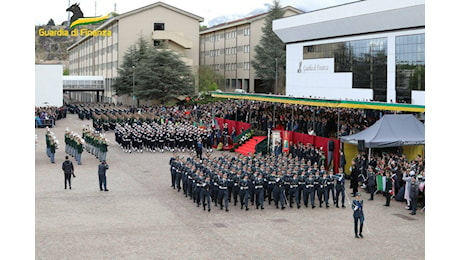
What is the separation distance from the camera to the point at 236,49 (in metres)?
77.8

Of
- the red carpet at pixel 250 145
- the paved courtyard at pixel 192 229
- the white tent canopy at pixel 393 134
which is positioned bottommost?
the paved courtyard at pixel 192 229

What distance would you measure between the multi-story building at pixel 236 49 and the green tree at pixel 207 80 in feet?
9.51

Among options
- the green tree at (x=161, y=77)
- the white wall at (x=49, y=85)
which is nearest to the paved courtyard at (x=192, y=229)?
the white wall at (x=49, y=85)

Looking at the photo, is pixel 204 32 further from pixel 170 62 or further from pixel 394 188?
pixel 394 188

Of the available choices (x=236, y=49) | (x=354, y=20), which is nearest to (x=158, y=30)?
Answer: (x=236, y=49)

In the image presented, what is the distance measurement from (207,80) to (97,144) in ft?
150

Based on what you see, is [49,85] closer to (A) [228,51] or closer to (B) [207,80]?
(B) [207,80]

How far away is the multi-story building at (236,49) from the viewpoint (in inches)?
2911

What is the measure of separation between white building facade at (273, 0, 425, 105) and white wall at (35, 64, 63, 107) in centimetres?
2438

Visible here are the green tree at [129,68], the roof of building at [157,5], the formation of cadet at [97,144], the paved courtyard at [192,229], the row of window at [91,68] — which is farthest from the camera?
the row of window at [91,68]

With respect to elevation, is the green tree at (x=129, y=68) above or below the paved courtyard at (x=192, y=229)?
above

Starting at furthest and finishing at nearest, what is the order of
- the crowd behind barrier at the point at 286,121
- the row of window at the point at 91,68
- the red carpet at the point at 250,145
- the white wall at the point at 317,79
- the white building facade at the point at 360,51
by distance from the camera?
the row of window at the point at 91,68, the white wall at the point at 317,79, the white building facade at the point at 360,51, the red carpet at the point at 250,145, the crowd behind barrier at the point at 286,121

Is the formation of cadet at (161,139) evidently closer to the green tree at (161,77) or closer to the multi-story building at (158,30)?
the green tree at (161,77)

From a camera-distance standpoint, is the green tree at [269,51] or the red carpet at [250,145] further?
the green tree at [269,51]
